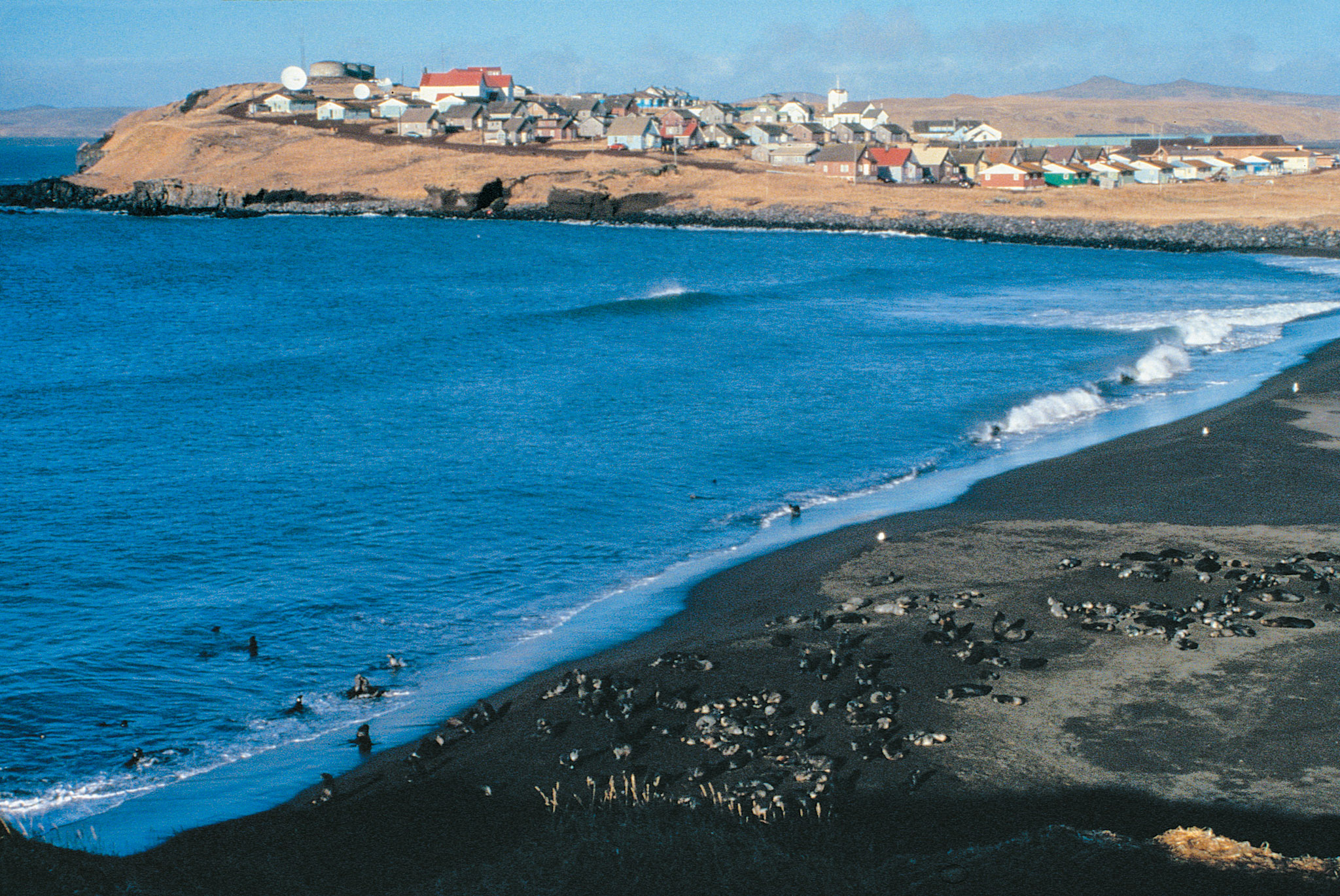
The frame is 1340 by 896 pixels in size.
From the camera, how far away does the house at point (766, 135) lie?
147250 millimetres

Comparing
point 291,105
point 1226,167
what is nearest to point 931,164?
point 1226,167

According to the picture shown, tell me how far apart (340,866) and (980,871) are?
20.6 feet

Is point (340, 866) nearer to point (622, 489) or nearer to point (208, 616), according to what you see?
point (208, 616)

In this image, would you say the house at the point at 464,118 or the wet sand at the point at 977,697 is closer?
the wet sand at the point at 977,697

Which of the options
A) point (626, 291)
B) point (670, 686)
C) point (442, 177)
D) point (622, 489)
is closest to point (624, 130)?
point (442, 177)

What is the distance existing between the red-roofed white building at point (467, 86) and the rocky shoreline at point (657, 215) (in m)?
54.2

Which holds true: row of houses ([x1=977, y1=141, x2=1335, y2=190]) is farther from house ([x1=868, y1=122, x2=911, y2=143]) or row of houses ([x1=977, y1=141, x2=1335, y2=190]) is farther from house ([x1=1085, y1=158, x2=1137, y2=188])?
house ([x1=868, y1=122, x2=911, y2=143])

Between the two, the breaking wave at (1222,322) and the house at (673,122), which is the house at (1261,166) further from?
the breaking wave at (1222,322)

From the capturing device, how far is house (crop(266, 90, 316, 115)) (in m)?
162

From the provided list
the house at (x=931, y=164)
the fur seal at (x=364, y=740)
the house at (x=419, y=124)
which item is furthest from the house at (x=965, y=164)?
the fur seal at (x=364, y=740)

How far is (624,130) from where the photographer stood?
142 m

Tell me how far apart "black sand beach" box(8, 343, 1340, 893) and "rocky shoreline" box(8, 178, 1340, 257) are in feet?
263

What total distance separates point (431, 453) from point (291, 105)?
15205cm

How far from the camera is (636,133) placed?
140875 millimetres
